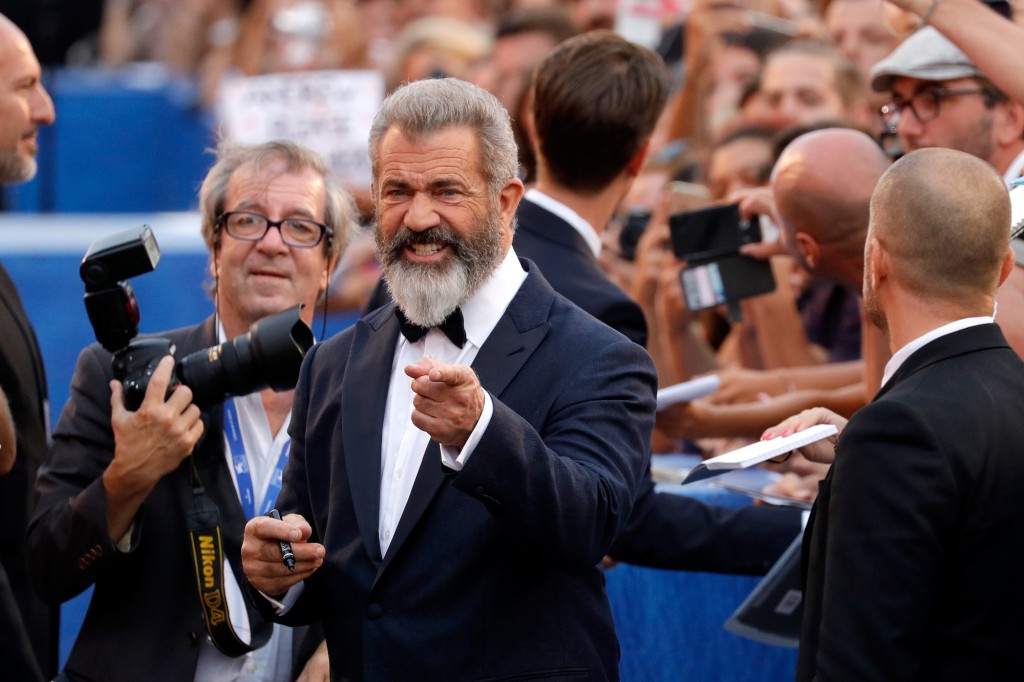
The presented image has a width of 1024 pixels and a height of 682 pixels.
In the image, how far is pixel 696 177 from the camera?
21.2 ft

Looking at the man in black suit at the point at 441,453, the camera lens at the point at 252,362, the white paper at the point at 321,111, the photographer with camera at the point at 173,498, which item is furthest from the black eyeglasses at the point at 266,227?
the white paper at the point at 321,111

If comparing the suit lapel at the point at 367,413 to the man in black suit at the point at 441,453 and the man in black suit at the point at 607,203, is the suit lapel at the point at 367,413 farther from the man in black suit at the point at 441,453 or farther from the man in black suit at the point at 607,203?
the man in black suit at the point at 607,203

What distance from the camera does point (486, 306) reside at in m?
2.85

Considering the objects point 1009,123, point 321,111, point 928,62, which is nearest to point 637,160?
point 928,62

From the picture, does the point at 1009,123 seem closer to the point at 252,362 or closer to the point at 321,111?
the point at 252,362

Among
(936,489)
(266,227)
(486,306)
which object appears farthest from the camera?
(266,227)

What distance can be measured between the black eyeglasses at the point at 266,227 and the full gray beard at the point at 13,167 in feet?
3.36

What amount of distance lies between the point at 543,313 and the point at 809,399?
1.88 meters

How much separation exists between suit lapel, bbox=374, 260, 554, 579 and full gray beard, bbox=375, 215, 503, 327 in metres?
Answer: 0.10

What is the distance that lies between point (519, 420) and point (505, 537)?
1.03 feet

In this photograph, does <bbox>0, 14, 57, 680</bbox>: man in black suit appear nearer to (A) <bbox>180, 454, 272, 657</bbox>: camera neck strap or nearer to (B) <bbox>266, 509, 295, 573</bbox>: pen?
(A) <bbox>180, 454, 272, 657</bbox>: camera neck strap

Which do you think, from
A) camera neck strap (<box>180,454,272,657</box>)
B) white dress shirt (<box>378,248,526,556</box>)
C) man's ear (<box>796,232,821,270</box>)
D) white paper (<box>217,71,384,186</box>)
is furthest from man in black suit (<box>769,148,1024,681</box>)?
white paper (<box>217,71,384,186</box>)

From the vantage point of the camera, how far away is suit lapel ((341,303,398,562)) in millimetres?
2756

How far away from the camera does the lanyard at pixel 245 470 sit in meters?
3.45
